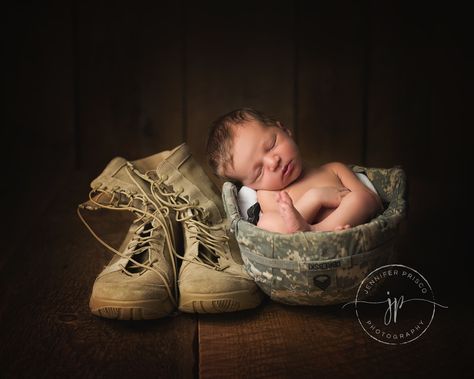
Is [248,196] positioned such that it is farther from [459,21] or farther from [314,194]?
[459,21]

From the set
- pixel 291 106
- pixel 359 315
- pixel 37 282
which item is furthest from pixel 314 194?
pixel 291 106

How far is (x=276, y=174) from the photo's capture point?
1.15 meters

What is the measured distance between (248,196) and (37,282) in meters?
0.46

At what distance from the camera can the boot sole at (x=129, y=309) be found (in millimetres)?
973

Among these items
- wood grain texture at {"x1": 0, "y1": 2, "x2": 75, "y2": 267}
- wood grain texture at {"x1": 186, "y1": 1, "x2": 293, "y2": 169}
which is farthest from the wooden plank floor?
wood grain texture at {"x1": 186, "y1": 1, "x2": 293, "y2": 169}

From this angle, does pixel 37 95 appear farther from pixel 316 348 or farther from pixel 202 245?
pixel 316 348

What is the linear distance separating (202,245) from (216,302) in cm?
23

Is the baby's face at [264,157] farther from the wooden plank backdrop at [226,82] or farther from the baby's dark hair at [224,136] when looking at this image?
the wooden plank backdrop at [226,82]

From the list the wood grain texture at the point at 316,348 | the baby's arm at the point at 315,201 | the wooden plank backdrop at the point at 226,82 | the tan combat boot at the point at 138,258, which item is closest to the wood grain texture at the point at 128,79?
the wooden plank backdrop at the point at 226,82

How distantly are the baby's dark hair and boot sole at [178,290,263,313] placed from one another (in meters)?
0.29

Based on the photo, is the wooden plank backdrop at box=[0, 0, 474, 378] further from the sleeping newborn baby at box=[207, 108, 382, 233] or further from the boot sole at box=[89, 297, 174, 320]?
the boot sole at box=[89, 297, 174, 320]

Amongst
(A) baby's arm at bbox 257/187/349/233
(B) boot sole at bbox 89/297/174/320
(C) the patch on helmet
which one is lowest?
(B) boot sole at bbox 89/297/174/320

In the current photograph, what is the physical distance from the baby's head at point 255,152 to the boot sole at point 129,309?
1.03 ft

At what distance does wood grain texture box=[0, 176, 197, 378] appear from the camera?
0.85 metres
